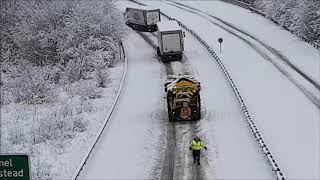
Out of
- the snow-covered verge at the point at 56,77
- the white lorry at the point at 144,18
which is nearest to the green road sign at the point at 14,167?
the snow-covered verge at the point at 56,77

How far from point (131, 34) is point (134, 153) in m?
37.8

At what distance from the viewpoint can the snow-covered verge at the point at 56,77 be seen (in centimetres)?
2488

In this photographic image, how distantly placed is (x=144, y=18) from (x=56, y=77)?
58.8ft

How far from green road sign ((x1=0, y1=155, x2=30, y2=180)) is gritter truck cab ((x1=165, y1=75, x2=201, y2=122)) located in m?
17.7

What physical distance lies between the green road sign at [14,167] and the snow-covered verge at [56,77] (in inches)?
467

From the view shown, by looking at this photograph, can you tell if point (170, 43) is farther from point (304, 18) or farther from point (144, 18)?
point (144, 18)

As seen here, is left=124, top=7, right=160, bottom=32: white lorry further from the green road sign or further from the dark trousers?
the green road sign

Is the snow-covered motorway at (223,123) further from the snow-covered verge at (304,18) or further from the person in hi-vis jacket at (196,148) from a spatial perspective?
the snow-covered verge at (304,18)

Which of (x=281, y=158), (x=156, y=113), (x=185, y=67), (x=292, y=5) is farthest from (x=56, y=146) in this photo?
(x=292, y=5)

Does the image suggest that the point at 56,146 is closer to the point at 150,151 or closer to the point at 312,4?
the point at 150,151

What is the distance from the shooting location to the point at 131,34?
5947 centimetres

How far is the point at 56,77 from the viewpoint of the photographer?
43.8m

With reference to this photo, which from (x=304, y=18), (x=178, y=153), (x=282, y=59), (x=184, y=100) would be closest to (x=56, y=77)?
(x=282, y=59)

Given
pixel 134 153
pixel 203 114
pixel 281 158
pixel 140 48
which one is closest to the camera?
pixel 281 158
